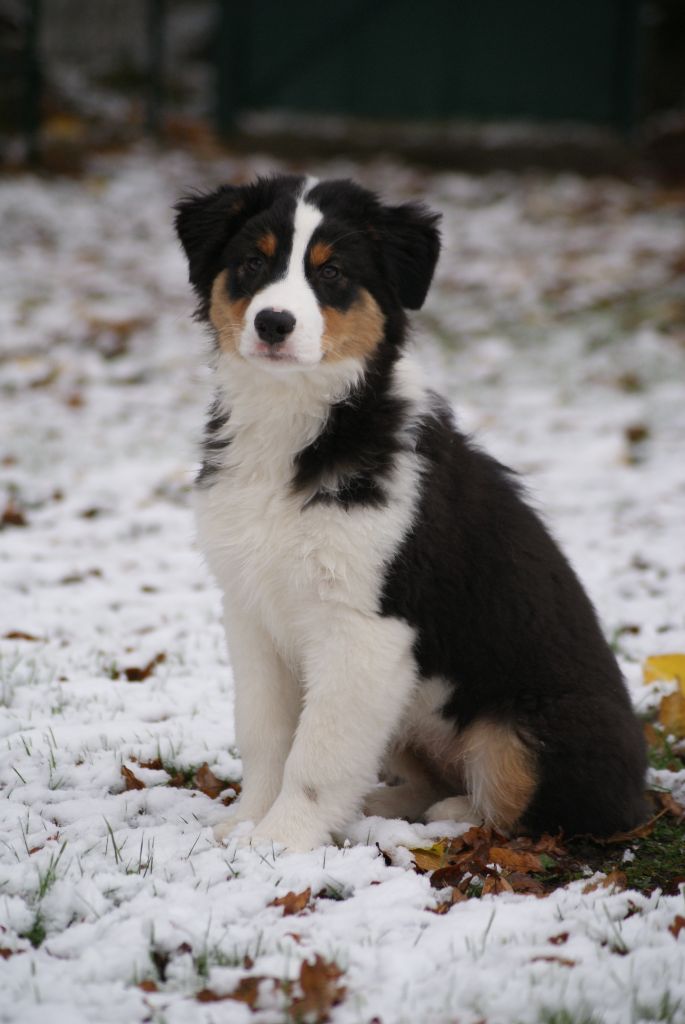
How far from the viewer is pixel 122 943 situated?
2723 mm

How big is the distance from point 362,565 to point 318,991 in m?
1.16

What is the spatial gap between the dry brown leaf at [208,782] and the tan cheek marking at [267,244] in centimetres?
169

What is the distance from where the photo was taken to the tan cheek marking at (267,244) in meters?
3.45

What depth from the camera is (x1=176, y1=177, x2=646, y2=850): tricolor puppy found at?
3299mm

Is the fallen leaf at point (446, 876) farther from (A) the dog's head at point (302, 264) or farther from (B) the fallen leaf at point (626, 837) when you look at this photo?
(A) the dog's head at point (302, 264)

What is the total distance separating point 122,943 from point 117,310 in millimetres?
9161

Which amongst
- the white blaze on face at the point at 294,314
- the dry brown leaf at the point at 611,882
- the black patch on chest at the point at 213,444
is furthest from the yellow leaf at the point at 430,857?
the white blaze on face at the point at 294,314

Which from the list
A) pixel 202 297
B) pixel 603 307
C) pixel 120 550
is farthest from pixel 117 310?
pixel 202 297

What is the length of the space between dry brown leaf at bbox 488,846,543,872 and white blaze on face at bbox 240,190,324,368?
1.49m

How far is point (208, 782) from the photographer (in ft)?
12.7

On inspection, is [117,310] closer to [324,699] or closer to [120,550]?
[120,550]

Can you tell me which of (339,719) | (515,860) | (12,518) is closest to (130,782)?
(339,719)

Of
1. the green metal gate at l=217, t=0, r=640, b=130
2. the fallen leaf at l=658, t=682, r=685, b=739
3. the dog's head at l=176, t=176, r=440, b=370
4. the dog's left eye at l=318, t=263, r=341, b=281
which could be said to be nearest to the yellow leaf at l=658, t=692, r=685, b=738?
the fallen leaf at l=658, t=682, r=685, b=739

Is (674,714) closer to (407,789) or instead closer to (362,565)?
(407,789)
